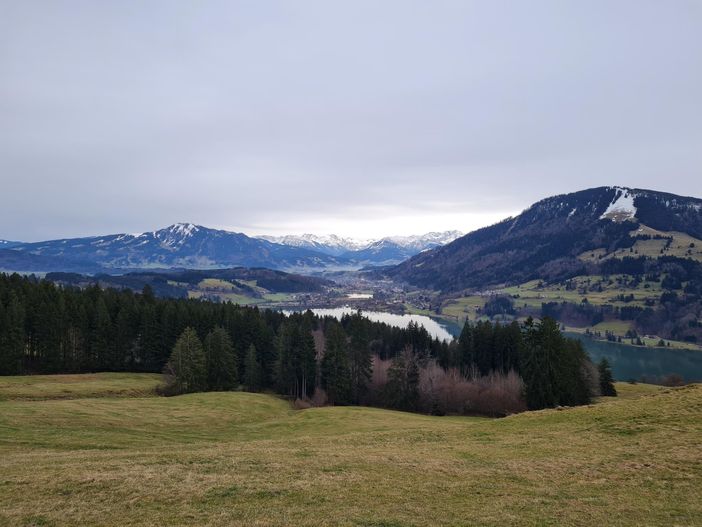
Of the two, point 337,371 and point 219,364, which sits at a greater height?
point 219,364

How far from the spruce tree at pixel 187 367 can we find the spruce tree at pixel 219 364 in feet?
8.59

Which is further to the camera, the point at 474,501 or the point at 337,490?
the point at 337,490

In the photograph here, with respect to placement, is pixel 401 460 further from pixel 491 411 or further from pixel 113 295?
pixel 113 295

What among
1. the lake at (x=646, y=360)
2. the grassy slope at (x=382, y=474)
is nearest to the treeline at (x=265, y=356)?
the grassy slope at (x=382, y=474)

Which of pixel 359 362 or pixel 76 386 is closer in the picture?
pixel 76 386

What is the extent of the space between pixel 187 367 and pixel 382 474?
165 ft

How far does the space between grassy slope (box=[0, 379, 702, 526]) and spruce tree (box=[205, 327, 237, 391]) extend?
33562 millimetres

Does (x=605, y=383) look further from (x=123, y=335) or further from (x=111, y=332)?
(x=111, y=332)

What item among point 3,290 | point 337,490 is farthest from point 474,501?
point 3,290

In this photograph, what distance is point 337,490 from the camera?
17422mm

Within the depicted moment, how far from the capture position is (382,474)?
781 inches

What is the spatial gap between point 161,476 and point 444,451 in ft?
53.3

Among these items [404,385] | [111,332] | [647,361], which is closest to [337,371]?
[404,385]

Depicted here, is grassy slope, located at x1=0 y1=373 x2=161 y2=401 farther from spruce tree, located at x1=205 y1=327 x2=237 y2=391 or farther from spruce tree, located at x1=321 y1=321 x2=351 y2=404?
spruce tree, located at x1=321 y1=321 x2=351 y2=404
